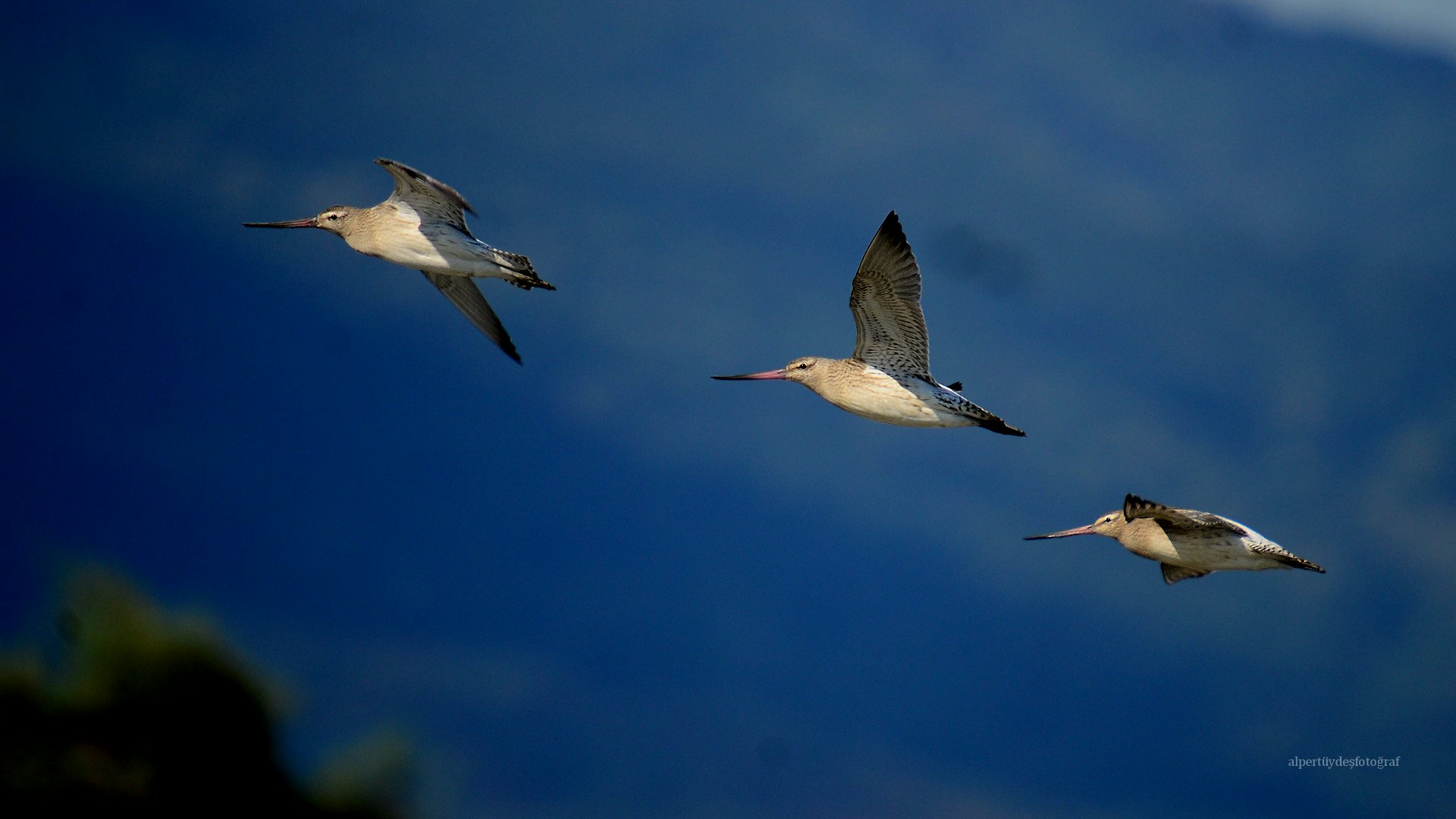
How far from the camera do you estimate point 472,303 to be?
476 inches

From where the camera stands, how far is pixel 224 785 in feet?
36.5

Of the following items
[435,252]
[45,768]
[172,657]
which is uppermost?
[435,252]

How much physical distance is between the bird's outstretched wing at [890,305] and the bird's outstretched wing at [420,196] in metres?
3.02

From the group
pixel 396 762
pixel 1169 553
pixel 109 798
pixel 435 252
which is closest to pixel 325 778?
pixel 396 762

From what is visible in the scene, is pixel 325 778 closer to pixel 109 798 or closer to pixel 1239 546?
pixel 109 798

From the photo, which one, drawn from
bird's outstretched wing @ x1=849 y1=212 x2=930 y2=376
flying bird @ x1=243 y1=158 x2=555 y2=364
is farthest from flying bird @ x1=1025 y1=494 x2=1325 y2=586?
flying bird @ x1=243 y1=158 x2=555 y2=364

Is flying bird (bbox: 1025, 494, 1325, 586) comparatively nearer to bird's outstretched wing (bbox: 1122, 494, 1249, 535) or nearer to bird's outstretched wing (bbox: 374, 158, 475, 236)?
bird's outstretched wing (bbox: 1122, 494, 1249, 535)

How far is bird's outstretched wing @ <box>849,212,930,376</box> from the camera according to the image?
10.1 m

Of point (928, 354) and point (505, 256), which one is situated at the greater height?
point (928, 354)

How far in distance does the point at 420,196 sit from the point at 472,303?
1736 mm

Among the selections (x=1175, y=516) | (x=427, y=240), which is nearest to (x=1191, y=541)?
(x=1175, y=516)

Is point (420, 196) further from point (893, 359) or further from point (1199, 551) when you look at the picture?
point (1199, 551)

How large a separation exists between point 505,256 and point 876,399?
119 inches

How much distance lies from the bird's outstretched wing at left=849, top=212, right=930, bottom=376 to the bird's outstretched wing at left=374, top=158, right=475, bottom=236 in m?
3.02
